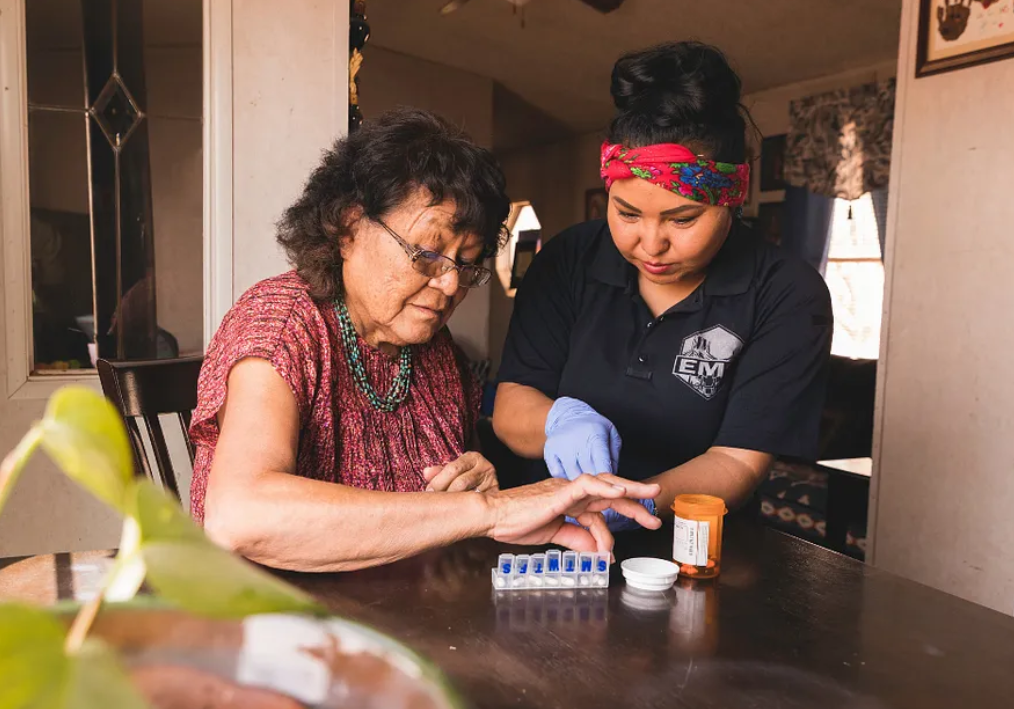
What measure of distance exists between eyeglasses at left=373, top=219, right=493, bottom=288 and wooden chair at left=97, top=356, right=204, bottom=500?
1.71 ft

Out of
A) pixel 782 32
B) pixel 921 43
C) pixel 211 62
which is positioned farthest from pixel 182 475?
pixel 782 32

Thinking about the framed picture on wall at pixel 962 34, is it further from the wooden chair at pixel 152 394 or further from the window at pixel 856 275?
the window at pixel 856 275

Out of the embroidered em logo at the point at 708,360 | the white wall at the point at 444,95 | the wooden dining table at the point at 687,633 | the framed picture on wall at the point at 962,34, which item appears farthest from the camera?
the white wall at the point at 444,95

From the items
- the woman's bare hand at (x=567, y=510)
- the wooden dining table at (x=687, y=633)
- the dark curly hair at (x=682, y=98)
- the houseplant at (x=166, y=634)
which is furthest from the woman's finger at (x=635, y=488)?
the houseplant at (x=166, y=634)

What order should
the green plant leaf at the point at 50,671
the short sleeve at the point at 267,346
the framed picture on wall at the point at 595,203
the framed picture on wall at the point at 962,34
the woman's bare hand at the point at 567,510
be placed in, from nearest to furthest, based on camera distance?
the green plant leaf at the point at 50,671, the woman's bare hand at the point at 567,510, the short sleeve at the point at 267,346, the framed picture on wall at the point at 962,34, the framed picture on wall at the point at 595,203

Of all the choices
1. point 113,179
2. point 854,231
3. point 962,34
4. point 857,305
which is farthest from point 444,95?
point 113,179

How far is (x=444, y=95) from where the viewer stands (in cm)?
765

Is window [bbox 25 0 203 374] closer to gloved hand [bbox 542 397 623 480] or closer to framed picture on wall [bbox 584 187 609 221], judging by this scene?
gloved hand [bbox 542 397 623 480]

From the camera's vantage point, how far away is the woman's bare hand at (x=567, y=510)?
1295mm

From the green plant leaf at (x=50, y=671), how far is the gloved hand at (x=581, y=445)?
132cm

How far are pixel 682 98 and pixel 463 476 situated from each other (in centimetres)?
80

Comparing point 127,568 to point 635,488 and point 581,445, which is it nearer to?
point 635,488

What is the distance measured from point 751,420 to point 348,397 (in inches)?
30.1

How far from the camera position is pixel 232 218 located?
2449 millimetres
